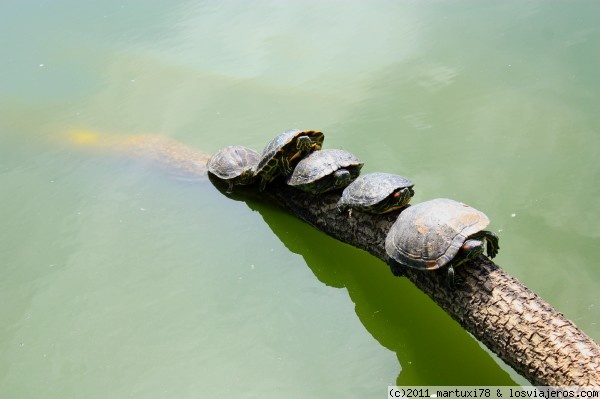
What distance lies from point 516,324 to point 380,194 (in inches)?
→ 45.1

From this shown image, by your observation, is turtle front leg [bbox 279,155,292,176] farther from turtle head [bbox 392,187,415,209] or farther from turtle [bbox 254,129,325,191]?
turtle head [bbox 392,187,415,209]

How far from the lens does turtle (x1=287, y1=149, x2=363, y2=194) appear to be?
3.92m

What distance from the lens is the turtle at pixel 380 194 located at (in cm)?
348

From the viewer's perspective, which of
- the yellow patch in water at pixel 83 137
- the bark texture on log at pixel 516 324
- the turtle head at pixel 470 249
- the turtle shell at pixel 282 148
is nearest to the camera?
the bark texture on log at pixel 516 324

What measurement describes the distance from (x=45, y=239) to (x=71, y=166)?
1.08 metres

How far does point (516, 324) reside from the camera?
9.11ft

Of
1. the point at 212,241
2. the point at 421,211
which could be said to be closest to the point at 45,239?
the point at 212,241

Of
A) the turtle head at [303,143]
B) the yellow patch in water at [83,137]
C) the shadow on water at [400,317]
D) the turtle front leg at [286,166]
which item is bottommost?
the yellow patch in water at [83,137]

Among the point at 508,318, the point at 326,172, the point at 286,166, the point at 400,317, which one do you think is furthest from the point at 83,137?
the point at 508,318

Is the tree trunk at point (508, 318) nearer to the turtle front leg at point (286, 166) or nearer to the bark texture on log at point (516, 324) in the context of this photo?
the bark texture on log at point (516, 324)

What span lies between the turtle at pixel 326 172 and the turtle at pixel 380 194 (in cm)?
26

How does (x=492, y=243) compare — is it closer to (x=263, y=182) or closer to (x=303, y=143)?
(x=303, y=143)

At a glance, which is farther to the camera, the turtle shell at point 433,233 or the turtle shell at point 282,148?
the turtle shell at point 282,148

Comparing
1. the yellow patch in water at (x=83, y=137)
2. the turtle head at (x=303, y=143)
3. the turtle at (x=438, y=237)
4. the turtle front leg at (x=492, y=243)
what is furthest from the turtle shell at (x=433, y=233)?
the yellow patch in water at (x=83, y=137)
